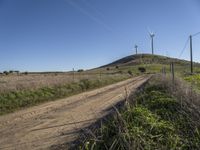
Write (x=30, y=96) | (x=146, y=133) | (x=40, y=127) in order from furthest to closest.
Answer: (x=30, y=96)
(x=40, y=127)
(x=146, y=133)

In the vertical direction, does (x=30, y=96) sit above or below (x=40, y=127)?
above

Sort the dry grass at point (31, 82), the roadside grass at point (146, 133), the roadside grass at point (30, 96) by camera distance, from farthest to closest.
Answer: the dry grass at point (31, 82)
the roadside grass at point (30, 96)
the roadside grass at point (146, 133)

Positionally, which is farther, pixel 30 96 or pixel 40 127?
pixel 30 96

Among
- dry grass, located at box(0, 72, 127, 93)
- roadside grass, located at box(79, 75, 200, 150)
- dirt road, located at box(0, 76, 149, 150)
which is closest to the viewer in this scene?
roadside grass, located at box(79, 75, 200, 150)

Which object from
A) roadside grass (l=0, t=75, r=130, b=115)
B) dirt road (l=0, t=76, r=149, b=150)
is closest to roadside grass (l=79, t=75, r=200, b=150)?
dirt road (l=0, t=76, r=149, b=150)

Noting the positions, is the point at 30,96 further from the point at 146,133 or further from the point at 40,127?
the point at 146,133

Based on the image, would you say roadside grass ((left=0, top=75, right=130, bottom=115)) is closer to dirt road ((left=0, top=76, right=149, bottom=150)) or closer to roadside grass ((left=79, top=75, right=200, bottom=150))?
dirt road ((left=0, top=76, right=149, bottom=150))

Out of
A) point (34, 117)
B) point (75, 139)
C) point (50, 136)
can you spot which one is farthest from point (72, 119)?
point (75, 139)

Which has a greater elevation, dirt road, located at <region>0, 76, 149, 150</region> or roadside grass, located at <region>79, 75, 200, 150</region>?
roadside grass, located at <region>79, 75, 200, 150</region>

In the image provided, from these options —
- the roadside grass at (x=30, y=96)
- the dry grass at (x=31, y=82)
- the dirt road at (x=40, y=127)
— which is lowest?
the dirt road at (x=40, y=127)

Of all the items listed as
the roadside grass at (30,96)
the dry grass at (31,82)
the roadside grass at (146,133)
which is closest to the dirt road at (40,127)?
the roadside grass at (30,96)

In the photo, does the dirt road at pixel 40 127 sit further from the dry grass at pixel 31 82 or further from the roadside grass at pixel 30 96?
the dry grass at pixel 31 82

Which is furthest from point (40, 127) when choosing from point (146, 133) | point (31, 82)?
point (31, 82)

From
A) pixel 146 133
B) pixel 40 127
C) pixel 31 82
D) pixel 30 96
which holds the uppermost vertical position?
pixel 31 82
